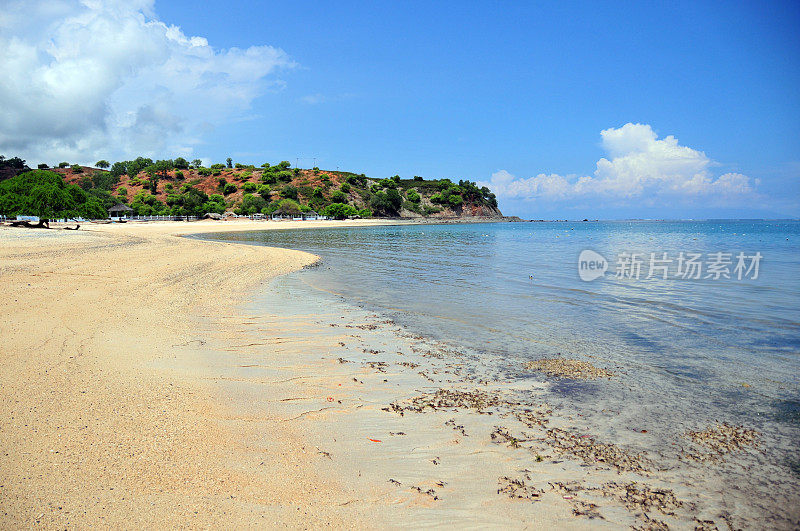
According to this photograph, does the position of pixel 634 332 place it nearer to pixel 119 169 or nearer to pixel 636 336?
pixel 636 336

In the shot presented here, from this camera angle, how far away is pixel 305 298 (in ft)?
42.2

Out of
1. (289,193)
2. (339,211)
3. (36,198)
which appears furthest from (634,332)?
(289,193)

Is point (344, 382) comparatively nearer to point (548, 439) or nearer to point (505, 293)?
point (548, 439)

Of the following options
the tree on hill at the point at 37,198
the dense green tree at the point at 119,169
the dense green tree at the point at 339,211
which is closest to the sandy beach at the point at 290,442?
the tree on hill at the point at 37,198

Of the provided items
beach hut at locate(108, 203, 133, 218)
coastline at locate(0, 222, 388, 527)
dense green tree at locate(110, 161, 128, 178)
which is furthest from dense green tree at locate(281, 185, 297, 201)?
coastline at locate(0, 222, 388, 527)

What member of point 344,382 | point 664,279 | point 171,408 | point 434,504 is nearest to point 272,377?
point 344,382

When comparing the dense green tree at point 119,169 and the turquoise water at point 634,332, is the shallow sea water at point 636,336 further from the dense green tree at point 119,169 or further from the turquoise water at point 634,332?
the dense green tree at point 119,169

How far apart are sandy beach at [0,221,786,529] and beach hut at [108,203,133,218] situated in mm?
99991

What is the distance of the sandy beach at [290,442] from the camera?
3441mm

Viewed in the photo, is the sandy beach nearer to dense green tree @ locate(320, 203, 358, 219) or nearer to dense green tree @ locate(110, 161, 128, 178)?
dense green tree @ locate(320, 203, 358, 219)

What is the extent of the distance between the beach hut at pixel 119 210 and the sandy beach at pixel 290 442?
100.0 m

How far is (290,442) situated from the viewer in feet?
14.6

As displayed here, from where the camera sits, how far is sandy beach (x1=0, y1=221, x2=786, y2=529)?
3441mm

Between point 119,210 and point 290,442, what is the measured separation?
107m
